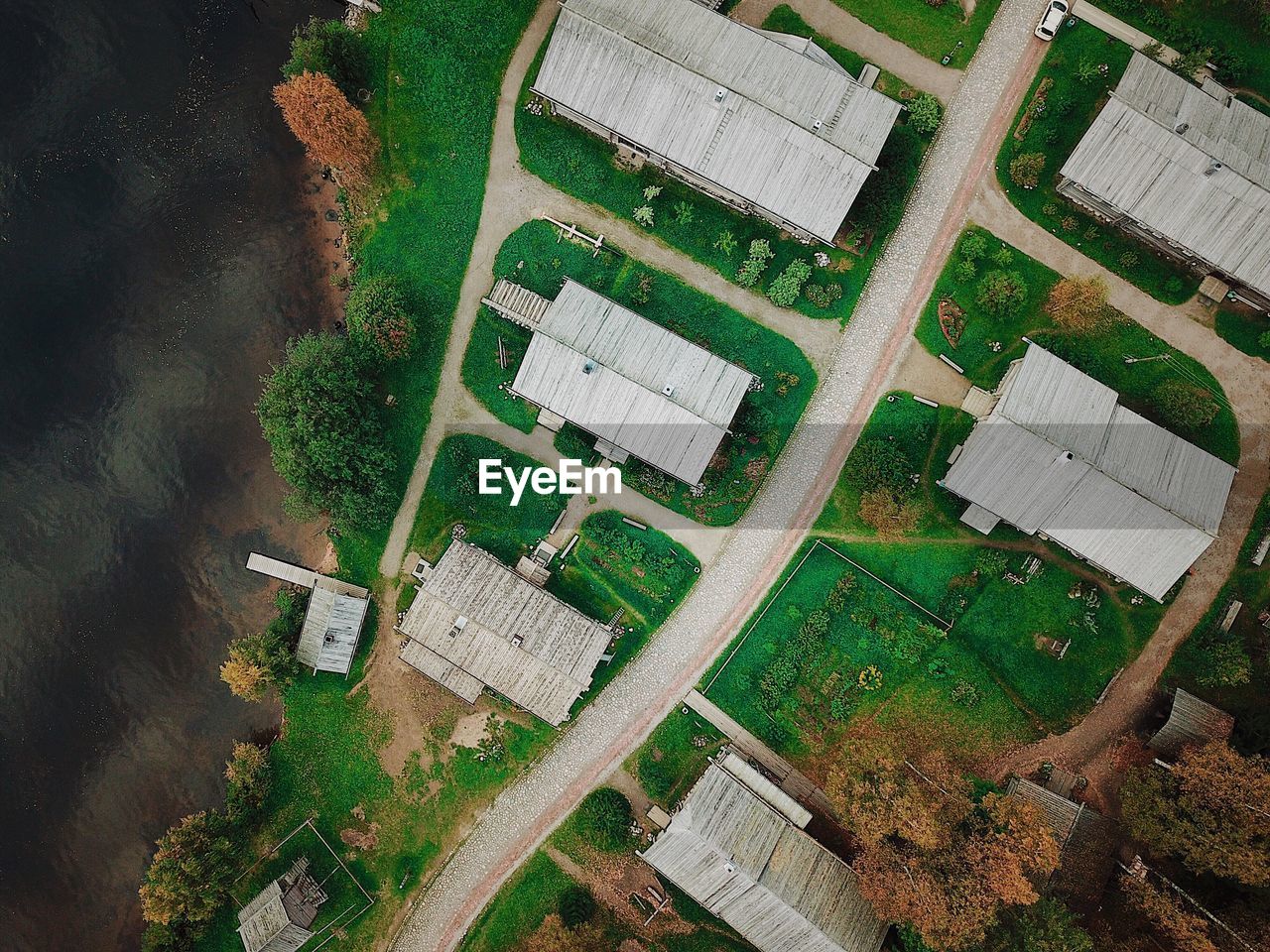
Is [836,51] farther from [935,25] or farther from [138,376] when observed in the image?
[138,376]

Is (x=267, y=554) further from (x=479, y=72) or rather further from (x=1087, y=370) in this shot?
(x=1087, y=370)

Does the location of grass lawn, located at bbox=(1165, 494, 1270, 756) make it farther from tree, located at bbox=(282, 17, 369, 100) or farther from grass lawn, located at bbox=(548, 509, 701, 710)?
tree, located at bbox=(282, 17, 369, 100)

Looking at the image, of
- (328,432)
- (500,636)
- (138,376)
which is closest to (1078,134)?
(500,636)

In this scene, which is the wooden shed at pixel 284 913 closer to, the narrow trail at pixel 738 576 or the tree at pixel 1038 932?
the narrow trail at pixel 738 576

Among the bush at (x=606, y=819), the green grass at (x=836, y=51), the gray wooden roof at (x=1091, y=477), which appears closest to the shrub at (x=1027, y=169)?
the green grass at (x=836, y=51)

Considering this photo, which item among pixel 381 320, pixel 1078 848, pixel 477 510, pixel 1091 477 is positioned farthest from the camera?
pixel 477 510

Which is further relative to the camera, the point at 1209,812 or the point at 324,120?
the point at 324,120

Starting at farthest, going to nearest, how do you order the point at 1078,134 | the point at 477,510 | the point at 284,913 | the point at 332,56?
the point at 477,510
the point at 332,56
the point at 1078,134
the point at 284,913
